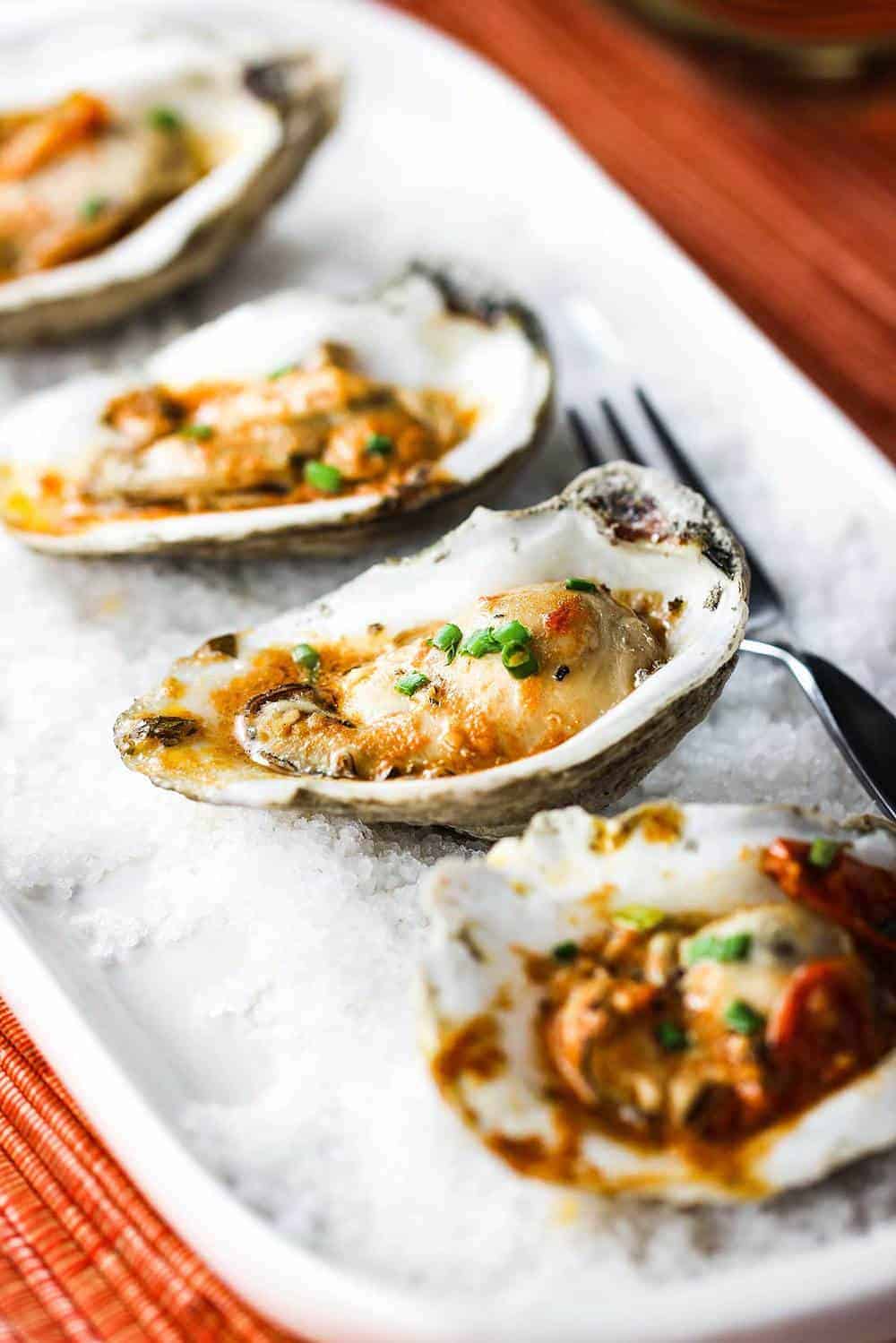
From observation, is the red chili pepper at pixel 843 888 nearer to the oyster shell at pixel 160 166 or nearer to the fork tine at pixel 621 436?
the fork tine at pixel 621 436

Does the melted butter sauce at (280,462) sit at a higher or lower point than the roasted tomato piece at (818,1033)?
lower

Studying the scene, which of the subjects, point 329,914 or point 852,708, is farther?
point 852,708

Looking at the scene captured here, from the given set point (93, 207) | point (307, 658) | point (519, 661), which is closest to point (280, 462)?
point (307, 658)

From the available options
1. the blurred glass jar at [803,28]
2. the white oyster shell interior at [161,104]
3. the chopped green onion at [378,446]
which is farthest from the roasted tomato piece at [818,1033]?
the blurred glass jar at [803,28]

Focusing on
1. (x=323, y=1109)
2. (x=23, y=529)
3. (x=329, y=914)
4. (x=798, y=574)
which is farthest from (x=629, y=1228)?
(x=23, y=529)

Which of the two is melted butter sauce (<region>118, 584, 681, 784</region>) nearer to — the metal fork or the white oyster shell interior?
the metal fork

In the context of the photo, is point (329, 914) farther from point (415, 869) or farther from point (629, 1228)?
point (629, 1228)

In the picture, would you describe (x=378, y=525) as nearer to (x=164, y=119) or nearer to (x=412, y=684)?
(x=412, y=684)
